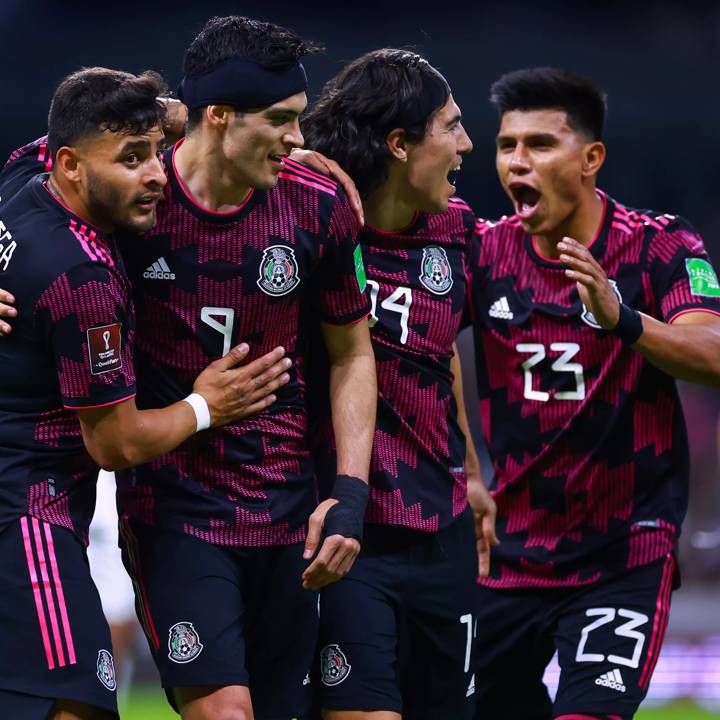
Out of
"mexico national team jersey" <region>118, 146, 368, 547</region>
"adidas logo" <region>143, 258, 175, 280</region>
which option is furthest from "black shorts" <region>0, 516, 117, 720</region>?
"adidas logo" <region>143, 258, 175, 280</region>

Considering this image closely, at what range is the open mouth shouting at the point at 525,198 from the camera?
4926 mm

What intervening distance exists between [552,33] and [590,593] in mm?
8222

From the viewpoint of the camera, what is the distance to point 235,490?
3920 millimetres

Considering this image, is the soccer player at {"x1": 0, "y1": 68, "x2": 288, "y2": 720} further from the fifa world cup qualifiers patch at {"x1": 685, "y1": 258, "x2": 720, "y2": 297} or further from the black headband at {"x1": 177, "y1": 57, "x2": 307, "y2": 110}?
the fifa world cup qualifiers patch at {"x1": 685, "y1": 258, "x2": 720, "y2": 297}

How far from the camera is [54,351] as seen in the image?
3562mm

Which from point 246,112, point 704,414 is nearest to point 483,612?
point 246,112

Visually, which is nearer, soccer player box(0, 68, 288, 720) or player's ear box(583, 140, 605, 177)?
soccer player box(0, 68, 288, 720)

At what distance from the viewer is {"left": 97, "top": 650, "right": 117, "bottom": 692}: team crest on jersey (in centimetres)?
360

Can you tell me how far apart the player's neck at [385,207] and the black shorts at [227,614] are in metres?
1.11

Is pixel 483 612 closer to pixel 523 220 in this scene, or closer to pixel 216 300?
pixel 523 220

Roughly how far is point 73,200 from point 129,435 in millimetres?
645

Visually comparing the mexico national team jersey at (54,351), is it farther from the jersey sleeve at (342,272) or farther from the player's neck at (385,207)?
the player's neck at (385,207)

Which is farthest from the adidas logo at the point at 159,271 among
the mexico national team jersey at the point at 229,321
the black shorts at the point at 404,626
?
the black shorts at the point at 404,626

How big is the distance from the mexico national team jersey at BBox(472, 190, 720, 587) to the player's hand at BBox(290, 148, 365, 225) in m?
0.89
